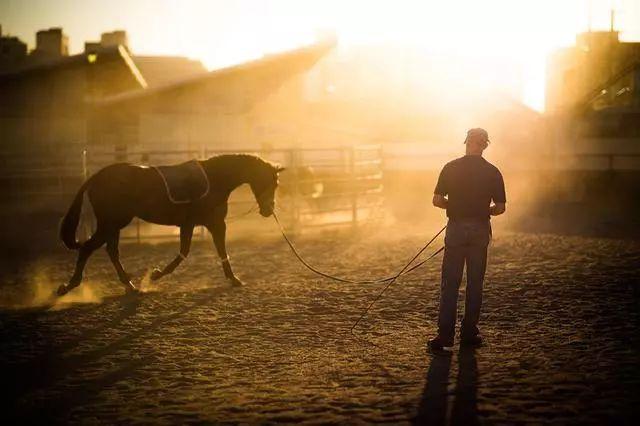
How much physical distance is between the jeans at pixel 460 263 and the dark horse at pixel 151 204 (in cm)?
419

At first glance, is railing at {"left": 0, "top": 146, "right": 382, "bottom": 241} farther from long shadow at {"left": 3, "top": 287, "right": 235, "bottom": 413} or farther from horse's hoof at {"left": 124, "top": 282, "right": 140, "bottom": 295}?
long shadow at {"left": 3, "top": 287, "right": 235, "bottom": 413}

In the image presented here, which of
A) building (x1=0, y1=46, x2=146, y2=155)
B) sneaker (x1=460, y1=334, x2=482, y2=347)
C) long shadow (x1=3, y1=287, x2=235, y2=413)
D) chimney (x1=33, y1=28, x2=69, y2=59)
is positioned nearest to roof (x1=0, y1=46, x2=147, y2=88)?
building (x1=0, y1=46, x2=146, y2=155)

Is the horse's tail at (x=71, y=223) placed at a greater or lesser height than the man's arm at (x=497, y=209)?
lesser

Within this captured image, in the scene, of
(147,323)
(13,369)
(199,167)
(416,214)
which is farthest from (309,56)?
(13,369)

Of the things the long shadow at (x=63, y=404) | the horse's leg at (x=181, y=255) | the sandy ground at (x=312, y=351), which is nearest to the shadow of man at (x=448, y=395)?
the sandy ground at (x=312, y=351)

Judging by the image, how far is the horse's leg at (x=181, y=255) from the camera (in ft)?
31.9

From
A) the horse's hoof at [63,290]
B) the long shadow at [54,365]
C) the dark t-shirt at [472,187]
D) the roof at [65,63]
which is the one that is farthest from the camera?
the roof at [65,63]

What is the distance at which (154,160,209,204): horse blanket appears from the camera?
9844 millimetres

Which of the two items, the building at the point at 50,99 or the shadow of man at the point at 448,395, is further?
the building at the point at 50,99

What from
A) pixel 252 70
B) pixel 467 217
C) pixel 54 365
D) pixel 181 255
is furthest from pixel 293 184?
pixel 54 365

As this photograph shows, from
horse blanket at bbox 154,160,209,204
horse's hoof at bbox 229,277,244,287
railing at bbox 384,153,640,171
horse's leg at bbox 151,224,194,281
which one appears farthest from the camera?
railing at bbox 384,153,640,171

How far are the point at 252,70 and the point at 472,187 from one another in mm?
21093

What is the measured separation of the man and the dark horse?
421 centimetres

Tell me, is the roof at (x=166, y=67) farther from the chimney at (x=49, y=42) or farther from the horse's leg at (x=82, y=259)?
the horse's leg at (x=82, y=259)
